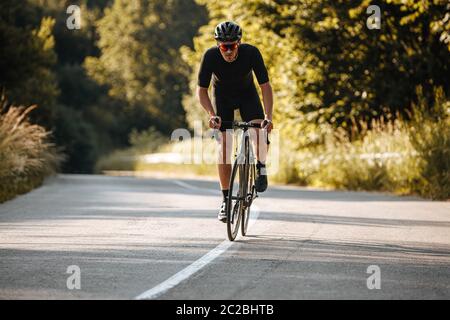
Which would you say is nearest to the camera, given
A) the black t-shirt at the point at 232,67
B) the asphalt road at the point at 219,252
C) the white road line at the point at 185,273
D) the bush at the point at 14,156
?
the white road line at the point at 185,273

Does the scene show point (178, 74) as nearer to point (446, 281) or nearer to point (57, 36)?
point (57, 36)

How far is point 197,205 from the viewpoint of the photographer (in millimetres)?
15328

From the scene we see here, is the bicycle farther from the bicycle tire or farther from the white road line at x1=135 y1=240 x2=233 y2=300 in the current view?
the white road line at x1=135 y1=240 x2=233 y2=300

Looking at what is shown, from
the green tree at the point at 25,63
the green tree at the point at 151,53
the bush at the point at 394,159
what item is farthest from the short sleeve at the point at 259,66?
the green tree at the point at 151,53

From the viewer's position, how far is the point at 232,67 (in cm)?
1005

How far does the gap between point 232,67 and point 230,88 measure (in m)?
0.29

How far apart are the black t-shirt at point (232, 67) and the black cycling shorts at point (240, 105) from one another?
0.68ft

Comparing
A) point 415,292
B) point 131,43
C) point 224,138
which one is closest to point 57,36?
point 131,43

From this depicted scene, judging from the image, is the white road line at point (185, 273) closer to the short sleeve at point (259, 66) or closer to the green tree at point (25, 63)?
the short sleeve at point (259, 66)

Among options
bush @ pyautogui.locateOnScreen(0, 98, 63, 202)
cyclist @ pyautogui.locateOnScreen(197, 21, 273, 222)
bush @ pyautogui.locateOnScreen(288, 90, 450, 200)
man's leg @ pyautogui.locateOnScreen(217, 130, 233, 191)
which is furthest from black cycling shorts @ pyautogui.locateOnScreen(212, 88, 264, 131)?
bush @ pyautogui.locateOnScreen(288, 90, 450, 200)

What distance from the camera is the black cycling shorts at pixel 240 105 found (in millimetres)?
10320

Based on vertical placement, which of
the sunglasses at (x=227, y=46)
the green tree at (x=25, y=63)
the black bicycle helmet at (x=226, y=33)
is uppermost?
the green tree at (x=25, y=63)

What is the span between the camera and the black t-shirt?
998 centimetres

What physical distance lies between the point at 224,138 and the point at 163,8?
57278mm
